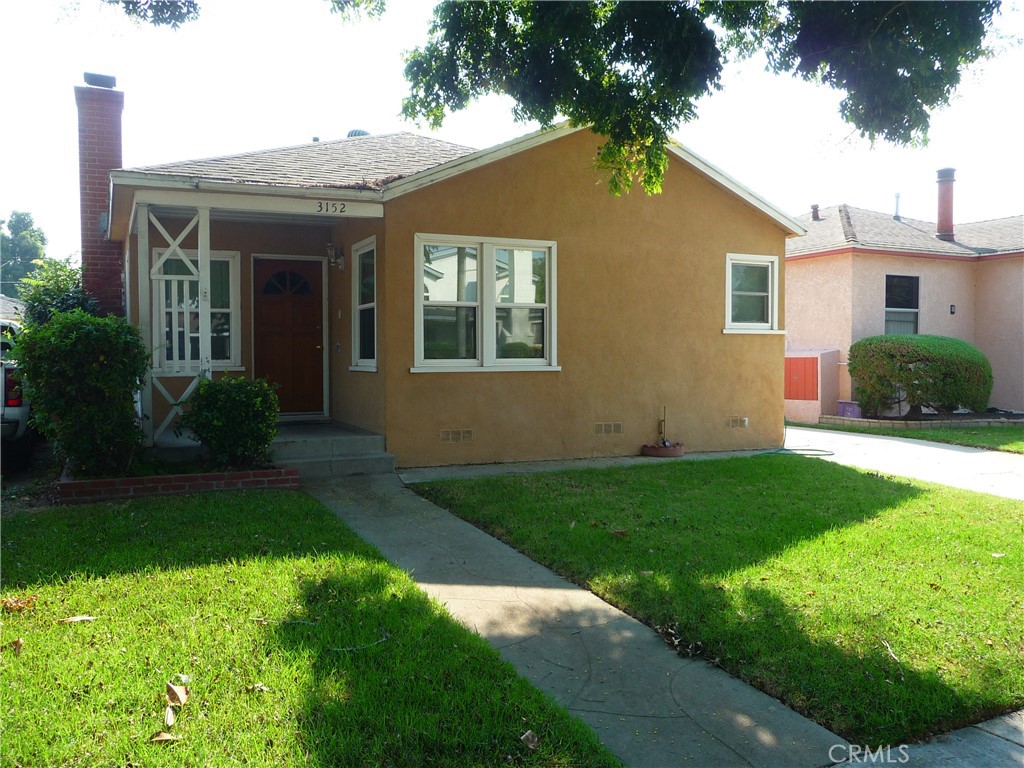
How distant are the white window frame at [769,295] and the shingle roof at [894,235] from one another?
5715 millimetres

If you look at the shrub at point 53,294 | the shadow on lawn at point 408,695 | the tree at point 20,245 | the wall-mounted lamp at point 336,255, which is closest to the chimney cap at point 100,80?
the shrub at point 53,294

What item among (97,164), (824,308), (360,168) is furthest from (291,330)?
(824,308)

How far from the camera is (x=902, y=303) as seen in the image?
1820 centimetres

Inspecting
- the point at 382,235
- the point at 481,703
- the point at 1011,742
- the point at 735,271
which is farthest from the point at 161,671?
the point at 735,271

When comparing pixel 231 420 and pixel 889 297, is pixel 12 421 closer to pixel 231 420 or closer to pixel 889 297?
pixel 231 420

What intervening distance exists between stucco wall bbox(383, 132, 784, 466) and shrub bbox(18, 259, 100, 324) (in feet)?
20.6

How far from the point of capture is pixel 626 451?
10961 mm

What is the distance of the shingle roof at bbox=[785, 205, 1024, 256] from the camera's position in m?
17.9

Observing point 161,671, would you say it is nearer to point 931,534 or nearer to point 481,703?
point 481,703

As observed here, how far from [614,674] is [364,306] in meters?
7.18

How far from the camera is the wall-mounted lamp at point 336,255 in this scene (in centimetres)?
1098

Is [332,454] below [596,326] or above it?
below

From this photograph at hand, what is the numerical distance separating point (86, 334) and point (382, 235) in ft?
11.3

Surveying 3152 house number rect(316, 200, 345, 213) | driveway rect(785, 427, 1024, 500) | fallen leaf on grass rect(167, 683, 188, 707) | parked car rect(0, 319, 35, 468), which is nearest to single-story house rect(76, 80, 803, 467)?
3152 house number rect(316, 200, 345, 213)
